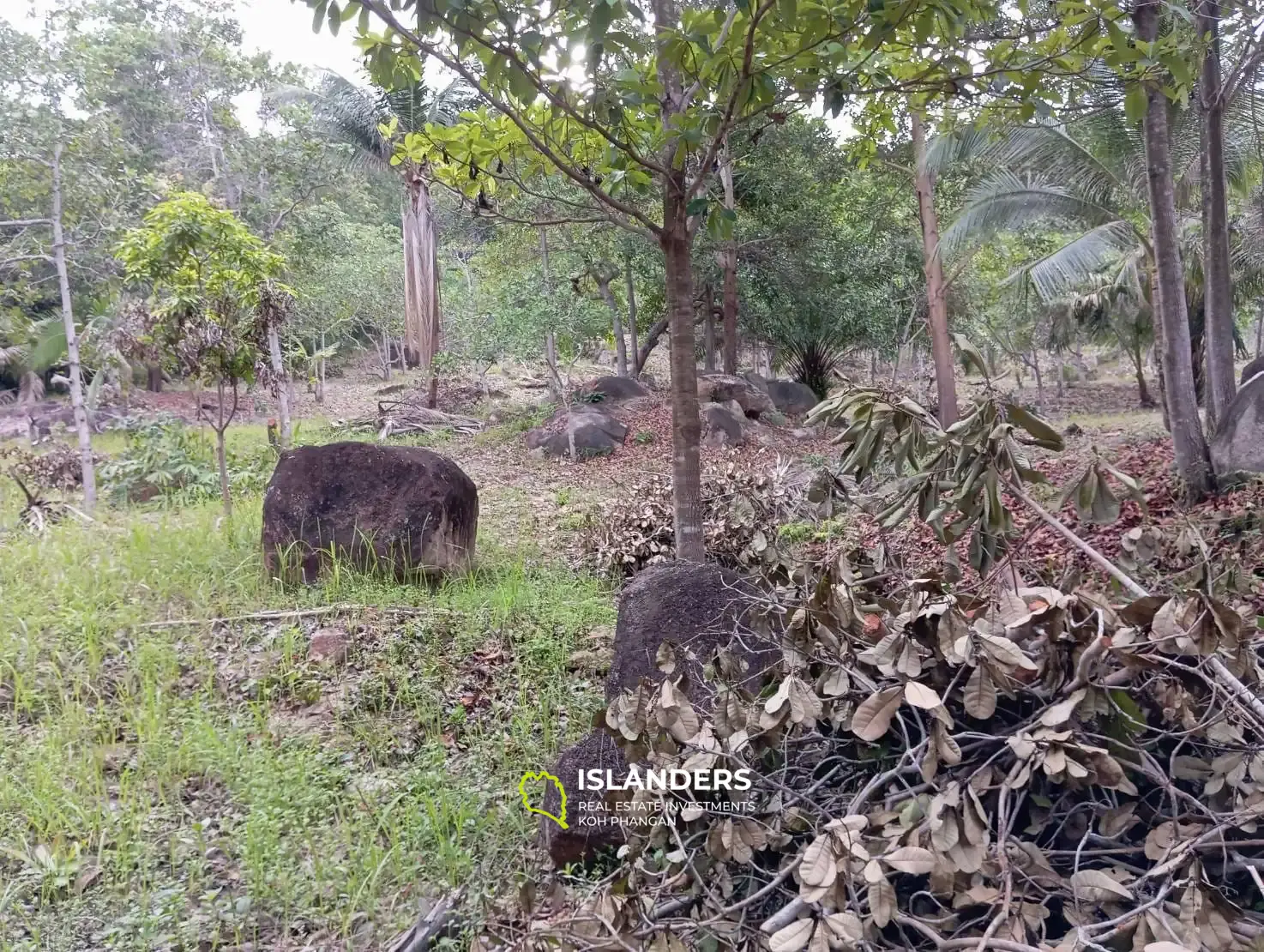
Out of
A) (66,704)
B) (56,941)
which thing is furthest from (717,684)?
(66,704)

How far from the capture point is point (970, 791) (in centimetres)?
133

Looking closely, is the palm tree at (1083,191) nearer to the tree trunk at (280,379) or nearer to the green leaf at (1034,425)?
the green leaf at (1034,425)

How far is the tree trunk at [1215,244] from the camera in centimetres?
505

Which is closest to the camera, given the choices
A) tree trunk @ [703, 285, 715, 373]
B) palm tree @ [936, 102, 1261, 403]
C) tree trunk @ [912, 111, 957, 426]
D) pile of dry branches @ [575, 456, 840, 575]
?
pile of dry branches @ [575, 456, 840, 575]

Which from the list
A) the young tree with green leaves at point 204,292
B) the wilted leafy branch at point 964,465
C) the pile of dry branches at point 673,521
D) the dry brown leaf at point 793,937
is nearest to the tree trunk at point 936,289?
the pile of dry branches at point 673,521

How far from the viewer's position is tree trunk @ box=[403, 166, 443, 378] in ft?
47.8

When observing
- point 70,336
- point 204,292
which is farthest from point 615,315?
point 70,336

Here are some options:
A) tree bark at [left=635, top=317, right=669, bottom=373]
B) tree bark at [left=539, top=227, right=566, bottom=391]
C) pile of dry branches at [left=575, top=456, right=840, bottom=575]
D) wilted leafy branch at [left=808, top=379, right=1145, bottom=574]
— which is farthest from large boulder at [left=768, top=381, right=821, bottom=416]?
wilted leafy branch at [left=808, top=379, right=1145, bottom=574]

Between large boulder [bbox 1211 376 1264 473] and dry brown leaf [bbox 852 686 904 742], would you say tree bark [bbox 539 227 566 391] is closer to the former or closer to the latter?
large boulder [bbox 1211 376 1264 473]

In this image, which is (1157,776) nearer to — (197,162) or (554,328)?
(554,328)

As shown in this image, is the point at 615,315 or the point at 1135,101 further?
the point at 615,315

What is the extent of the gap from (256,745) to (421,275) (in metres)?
13.0

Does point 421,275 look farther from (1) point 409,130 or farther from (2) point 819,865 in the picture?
(2) point 819,865

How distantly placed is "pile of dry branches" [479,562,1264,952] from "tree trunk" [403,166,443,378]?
45.1ft
